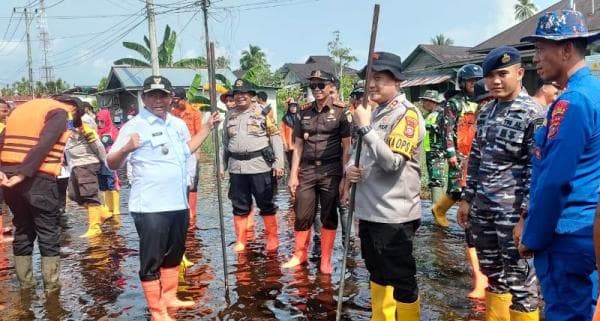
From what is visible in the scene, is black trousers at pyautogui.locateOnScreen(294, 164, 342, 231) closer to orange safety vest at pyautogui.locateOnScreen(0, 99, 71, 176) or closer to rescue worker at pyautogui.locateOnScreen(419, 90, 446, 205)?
rescue worker at pyautogui.locateOnScreen(419, 90, 446, 205)

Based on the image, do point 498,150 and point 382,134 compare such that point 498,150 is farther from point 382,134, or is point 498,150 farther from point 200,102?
point 200,102

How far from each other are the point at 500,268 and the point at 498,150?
0.79 metres

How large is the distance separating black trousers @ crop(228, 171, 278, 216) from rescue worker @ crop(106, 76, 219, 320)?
2099 mm

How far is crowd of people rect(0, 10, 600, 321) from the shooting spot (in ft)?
8.36

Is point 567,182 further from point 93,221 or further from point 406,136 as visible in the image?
point 93,221

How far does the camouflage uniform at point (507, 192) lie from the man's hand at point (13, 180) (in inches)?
158

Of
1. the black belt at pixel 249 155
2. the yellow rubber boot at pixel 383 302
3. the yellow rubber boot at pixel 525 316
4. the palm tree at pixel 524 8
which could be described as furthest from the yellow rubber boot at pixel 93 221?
the palm tree at pixel 524 8

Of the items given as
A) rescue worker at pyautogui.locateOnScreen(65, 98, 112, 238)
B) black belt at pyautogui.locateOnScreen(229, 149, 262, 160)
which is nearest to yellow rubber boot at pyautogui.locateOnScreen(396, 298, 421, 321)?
black belt at pyautogui.locateOnScreen(229, 149, 262, 160)

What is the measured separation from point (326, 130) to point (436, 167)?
260cm

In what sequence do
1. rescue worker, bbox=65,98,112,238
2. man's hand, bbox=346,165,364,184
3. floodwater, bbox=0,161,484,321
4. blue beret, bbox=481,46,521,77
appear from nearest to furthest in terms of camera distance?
blue beret, bbox=481,46,521,77
man's hand, bbox=346,165,364,184
floodwater, bbox=0,161,484,321
rescue worker, bbox=65,98,112,238

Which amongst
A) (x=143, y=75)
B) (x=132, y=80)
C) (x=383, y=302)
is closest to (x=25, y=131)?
(x=383, y=302)

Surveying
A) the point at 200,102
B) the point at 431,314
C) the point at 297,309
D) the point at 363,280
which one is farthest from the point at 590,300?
the point at 200,102

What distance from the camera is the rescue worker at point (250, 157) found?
6469 mm

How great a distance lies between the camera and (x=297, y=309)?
4.70m
